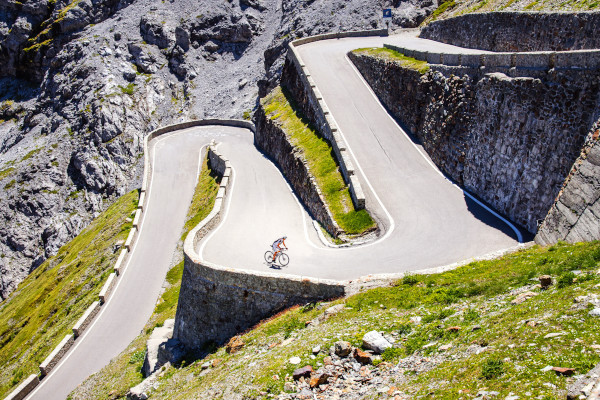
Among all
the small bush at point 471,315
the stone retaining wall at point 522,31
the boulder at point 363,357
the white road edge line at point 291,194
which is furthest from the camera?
the white road edge line at point 291,194

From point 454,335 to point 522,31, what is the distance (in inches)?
1138

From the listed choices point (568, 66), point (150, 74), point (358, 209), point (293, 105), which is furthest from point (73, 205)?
point (568, 66)

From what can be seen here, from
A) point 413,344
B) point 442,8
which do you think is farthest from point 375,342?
point 442,8

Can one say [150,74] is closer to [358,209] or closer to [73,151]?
[73,151]

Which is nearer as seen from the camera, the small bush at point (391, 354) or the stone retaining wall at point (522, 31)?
the small bush at point (391, 354)

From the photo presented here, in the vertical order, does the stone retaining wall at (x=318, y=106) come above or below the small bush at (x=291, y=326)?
above

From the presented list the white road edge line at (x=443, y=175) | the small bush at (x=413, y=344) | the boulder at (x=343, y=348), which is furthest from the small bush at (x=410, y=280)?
the white road edge line at (x=443, y=175)

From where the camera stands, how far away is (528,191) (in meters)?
22.2

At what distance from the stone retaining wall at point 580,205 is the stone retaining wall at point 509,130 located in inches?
68.4

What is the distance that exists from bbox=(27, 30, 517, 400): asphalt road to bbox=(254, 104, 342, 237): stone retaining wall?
91 cm

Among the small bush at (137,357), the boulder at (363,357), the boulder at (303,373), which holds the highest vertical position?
the boulder at (363,357)

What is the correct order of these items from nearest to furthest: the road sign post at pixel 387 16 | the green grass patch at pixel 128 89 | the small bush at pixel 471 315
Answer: the small bush at pixel 471 315 → the road sign post at pixel 387 16 → the green grass patch at pixel 128 89

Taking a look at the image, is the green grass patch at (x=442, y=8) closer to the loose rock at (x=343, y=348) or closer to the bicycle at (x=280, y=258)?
the bicycle at (x=280, y=258)

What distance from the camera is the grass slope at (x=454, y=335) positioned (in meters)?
9.23
